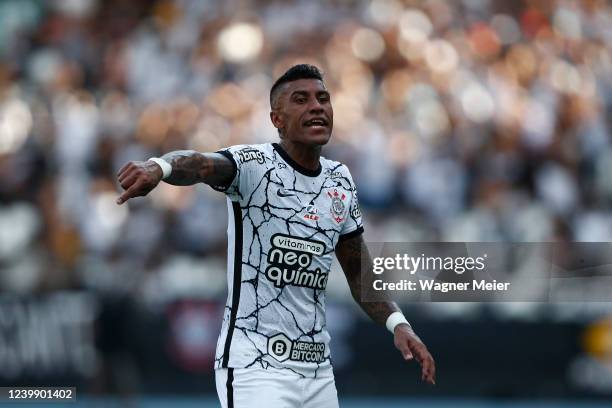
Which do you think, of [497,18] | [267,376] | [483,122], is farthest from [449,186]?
[267,376]

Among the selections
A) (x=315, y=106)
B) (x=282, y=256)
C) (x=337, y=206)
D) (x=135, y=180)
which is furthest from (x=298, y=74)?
(x=135, y=180)

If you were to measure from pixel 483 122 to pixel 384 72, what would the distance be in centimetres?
157

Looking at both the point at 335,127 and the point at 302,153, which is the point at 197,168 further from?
the point at 335,127

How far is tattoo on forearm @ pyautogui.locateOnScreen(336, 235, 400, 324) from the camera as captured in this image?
21.2 ft

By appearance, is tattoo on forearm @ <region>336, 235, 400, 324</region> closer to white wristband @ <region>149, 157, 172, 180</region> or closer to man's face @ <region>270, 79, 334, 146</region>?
man's face @ <region>270, 79, 334, 146</region>

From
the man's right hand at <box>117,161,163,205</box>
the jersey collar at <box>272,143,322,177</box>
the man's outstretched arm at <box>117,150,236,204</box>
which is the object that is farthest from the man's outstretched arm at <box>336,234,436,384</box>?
the man's right hand at <box>117,161,163,205</box>

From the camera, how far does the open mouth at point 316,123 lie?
6078 millimetres

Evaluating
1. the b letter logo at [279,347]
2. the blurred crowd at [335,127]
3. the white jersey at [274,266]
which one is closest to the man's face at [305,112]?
the white jersey at [274,266]

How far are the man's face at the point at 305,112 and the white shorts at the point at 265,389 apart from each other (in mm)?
1210

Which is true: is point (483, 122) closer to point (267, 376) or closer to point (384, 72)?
point (384, 72)

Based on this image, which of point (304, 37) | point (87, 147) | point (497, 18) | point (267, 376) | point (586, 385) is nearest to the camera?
point (267, 376)

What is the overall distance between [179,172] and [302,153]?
0.86 m

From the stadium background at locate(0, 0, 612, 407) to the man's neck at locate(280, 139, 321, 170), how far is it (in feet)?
24.7

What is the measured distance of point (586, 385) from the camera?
13.9 metres
